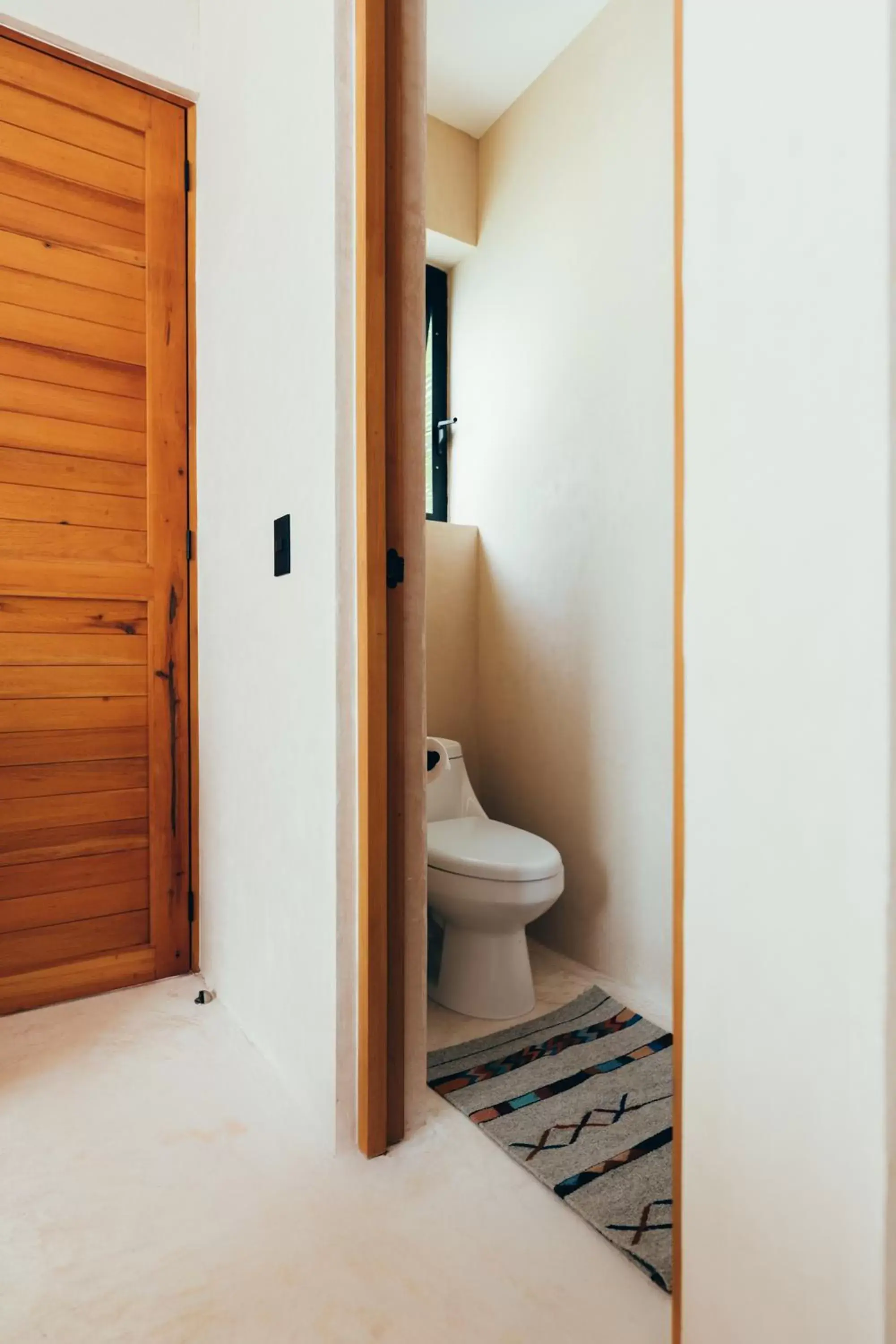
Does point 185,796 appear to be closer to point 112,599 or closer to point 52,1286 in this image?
point 112,599

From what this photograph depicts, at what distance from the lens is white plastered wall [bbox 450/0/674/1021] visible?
196 cm

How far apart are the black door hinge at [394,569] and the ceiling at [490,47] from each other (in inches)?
59.2

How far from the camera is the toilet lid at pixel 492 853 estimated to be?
1814mm

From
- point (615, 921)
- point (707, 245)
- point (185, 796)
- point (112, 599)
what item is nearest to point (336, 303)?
point (707, 245)

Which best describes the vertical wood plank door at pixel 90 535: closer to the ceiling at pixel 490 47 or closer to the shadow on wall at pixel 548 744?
the ceiling at pixel 490 47

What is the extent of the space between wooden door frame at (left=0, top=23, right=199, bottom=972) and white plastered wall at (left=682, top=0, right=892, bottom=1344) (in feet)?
5.29

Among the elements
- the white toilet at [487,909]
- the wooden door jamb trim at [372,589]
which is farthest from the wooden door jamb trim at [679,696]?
the white toilet at [487,909]

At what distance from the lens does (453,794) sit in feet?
7.57

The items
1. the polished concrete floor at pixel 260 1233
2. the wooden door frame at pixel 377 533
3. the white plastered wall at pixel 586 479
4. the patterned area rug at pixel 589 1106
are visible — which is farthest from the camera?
the white plastered wall at pixel 586 479

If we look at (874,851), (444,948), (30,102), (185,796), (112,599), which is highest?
(30,102)

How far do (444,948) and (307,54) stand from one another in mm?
1892

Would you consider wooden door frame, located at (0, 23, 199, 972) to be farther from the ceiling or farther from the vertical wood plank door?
the ceiling

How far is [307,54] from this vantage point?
1.42 meters

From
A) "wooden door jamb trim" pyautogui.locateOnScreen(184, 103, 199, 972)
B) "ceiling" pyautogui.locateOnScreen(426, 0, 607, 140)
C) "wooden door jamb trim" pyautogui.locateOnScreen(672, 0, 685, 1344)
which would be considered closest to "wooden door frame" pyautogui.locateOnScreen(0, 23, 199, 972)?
"wooden door jamb trim" pyautogui.locateOnScreen(184, 103, 199, 972)
